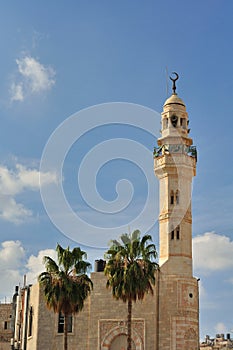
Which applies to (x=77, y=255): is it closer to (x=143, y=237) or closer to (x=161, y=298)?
(x=143, y=237)

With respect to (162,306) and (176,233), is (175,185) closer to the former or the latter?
(176,233)

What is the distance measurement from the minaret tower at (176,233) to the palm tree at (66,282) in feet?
26.4

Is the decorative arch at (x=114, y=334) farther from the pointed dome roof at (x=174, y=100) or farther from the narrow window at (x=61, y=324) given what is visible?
the pointed dome roof at (x=174, y=100)

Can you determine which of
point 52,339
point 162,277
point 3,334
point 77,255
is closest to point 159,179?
point 162,277

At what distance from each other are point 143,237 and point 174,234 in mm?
8171

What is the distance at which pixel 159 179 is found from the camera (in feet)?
162

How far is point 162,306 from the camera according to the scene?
45062 millimetres

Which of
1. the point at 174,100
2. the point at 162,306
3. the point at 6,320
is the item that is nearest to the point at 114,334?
the point at 162,306

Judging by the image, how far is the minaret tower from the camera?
4453 centimetres

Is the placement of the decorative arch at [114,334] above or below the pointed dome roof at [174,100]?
below

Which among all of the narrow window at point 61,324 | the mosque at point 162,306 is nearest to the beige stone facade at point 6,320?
the mosque at point 162,306

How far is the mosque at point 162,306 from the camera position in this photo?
44688 millimetres

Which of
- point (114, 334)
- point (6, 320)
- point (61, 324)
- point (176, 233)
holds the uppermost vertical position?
point (176, 233)

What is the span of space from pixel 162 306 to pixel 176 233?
600 centimetres
